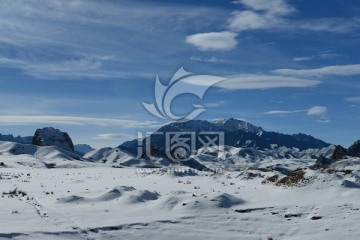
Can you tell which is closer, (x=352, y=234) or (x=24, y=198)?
(x=352, y=234)

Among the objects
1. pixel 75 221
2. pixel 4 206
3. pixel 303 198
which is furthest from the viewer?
pixel 303 198

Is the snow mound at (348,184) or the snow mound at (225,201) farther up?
the snow mound at (348,184)

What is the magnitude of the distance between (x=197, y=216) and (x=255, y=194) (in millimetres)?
9784

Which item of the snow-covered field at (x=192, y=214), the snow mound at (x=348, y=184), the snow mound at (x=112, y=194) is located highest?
the snow mound at (x=348, y=184)

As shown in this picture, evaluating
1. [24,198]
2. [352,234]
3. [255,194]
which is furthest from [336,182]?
[24,198]

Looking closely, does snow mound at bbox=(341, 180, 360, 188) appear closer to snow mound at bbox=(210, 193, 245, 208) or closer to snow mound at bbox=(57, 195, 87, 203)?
snow mound at bbox=(210, 193, 245, 208)

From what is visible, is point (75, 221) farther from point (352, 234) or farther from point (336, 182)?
point (336, 182)

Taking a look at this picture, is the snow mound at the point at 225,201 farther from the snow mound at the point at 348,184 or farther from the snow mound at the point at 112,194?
Answer: the snow mound at the point at 348,184

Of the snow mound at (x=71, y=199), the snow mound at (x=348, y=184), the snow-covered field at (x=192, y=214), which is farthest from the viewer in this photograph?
the snow mound at (x=348, y=184)

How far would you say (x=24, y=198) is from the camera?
1153 inches

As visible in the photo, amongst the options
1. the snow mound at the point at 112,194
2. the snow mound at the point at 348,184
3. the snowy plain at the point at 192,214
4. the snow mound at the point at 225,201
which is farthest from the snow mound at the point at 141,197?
the snow mound at the point at 348,184

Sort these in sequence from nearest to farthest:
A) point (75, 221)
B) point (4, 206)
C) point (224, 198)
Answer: point (75, 221) → point (4, 206) → point (224, 198)

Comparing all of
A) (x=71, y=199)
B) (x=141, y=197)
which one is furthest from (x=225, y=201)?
(x=71, y=199)

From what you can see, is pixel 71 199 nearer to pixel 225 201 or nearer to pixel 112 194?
pixel 112 194
